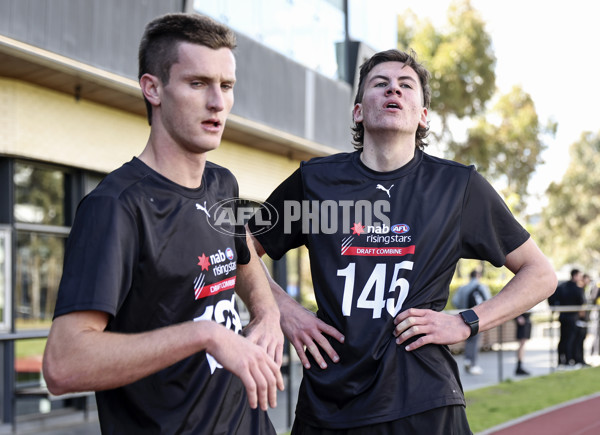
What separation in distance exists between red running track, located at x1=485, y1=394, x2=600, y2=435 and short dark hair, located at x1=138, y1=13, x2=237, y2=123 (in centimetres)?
691

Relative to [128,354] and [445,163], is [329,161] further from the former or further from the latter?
[128,354]

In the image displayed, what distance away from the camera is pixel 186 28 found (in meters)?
2.34

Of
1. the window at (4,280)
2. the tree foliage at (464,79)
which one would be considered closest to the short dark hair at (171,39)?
the window at (4,280)

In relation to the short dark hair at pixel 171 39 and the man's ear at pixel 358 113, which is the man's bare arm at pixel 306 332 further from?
the short dark hair at pixel 171 39

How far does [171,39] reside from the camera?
235 centimetres

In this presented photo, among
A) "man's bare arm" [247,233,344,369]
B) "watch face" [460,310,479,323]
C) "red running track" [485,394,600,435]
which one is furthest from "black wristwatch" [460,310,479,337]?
"red running track" [485,394,600,435]

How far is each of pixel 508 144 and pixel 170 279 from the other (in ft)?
109

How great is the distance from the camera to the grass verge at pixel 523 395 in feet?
31.2

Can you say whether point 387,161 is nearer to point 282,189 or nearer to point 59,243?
point 282,189

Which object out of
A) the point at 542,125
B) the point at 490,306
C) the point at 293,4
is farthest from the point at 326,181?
the point at 542,125

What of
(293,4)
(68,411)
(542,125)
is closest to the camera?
(68,411)

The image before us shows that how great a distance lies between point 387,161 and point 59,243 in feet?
26.0

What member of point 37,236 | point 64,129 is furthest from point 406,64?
point 37,236

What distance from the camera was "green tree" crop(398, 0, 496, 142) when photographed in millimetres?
29250
